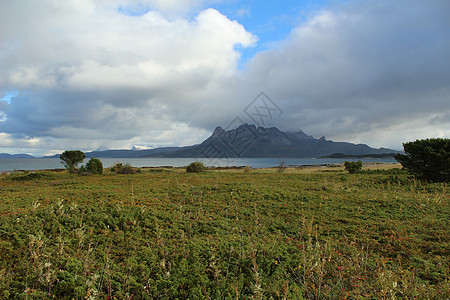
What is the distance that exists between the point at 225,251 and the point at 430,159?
16496mm

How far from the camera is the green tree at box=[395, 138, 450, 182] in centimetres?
1425

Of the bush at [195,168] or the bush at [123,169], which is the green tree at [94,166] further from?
the bush at [195,168]

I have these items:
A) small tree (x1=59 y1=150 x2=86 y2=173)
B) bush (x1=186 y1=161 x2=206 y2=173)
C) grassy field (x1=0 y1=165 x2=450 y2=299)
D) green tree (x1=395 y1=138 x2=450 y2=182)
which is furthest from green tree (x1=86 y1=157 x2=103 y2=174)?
green tree (x1=395 y1=138 x2=450 y2=182)

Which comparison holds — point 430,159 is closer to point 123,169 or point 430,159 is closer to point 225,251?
point 225,251

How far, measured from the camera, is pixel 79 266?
368cm

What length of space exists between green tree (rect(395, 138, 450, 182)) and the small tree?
31679 mm

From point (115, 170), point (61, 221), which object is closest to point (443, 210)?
point (61, 221)

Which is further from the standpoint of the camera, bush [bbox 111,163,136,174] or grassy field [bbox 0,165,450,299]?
bush [bbox 111,163,136,174]

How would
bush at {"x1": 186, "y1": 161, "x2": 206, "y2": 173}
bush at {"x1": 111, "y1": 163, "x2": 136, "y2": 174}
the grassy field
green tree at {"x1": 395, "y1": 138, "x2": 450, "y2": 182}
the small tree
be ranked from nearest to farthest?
1. the grassy field
2. green tree at {"x1": 395, "y1": 138, "x2": 450, "y2": 182}
3. bush at {"x1": 111, "y1": 163, "x2": 136, "y2": 174}
4. bush at {"x1": 186, "y1": 161, "x2": 206, "y2": 173}
5. the small tree

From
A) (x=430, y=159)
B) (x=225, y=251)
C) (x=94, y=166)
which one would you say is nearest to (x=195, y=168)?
(x=94, y=166)

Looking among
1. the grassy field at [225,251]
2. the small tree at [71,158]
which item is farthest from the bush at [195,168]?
the grassy field at [225,251]

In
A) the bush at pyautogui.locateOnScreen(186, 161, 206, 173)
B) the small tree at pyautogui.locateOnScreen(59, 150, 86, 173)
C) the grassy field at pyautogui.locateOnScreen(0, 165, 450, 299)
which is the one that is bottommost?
the grassy field at pyautogui.locateOnScreen(0, 165, 450, 299)

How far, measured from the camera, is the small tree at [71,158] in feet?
89.4

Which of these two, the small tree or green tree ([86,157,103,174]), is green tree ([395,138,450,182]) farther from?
the small tree
